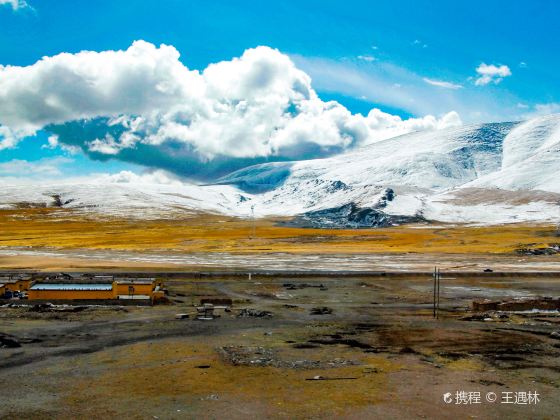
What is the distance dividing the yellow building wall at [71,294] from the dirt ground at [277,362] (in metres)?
4.72

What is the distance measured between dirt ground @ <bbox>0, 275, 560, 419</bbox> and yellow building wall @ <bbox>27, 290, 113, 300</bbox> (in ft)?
15.5

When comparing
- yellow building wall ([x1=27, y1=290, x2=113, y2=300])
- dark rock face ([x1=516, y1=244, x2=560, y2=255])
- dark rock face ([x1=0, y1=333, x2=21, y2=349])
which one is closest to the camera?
dark rock face ([x1=0, y1=333, x2=21, y2=349])

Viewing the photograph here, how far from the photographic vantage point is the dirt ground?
23.8 metres

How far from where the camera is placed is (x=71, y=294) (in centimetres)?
5369

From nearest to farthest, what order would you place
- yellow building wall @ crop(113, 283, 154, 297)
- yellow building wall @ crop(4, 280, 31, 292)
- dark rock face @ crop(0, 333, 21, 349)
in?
dark rock face @ crop(0, 333, 21, 349) → yellow building wall @ crop(113, 283, 154, 297) → yellow building wall @ crop(4, 280, 31, 292)

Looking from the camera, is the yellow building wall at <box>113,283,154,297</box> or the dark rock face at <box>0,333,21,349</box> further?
the yellow building wall at <box>113,283,154,297</box>

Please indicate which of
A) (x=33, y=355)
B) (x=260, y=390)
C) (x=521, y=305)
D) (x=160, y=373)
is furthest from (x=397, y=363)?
(x=521, y=305)

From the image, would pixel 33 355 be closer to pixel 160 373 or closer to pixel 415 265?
pixel 160 373

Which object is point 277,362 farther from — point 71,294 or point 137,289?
point 71,294

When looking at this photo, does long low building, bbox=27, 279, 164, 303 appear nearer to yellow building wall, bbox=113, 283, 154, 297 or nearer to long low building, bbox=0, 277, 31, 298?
yellow building wall, bbox=113, 283, 154, 297

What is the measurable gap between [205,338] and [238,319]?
7.56m

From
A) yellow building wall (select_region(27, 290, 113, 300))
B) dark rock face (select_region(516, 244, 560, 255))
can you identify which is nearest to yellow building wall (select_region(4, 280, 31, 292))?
yellow building wall (select_region(27, 290, 113, 300))

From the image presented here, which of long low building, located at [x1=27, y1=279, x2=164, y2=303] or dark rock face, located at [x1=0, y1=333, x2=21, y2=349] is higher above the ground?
long low building, located at [x1=27, y1=279, x2=164, y2=303]

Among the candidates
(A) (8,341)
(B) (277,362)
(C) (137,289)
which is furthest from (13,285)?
(B) (277,362)
